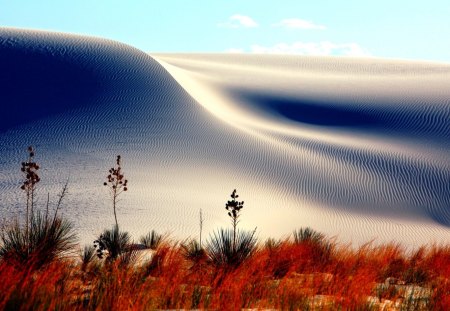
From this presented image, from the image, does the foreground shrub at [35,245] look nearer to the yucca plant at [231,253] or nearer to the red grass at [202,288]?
the red grass at [202,288]

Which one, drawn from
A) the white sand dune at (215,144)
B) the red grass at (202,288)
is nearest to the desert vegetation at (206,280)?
the red grass at (202,288)

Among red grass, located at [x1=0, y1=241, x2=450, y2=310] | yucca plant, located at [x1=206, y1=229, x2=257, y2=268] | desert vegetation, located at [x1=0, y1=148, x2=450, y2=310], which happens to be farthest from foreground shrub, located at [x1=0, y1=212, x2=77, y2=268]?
yucca plant, located at [x1=206, y1=229, x2=257, y2=268]

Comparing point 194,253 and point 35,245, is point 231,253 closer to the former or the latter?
point 194,253

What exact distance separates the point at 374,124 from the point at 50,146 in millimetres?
21862

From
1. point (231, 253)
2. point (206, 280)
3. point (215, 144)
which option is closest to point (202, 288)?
point (206, 280)

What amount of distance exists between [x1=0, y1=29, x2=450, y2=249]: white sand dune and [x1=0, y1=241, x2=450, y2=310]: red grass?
1118cm

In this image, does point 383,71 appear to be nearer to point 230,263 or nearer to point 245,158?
point 245,158

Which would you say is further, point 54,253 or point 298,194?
point 298,194

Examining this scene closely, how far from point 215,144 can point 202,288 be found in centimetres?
3037

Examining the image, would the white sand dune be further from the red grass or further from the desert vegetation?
the red grass

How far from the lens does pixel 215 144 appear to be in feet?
115

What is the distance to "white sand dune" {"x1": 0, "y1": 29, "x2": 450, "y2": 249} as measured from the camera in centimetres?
2525

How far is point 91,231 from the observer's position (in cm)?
1839

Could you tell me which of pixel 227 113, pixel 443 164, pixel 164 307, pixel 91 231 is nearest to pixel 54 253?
pixel 164 307
